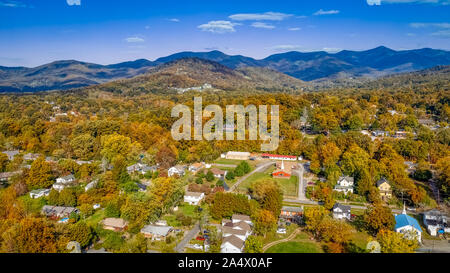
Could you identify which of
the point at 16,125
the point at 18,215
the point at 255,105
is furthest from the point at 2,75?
the point at 18,215

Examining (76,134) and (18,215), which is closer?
(18,215)

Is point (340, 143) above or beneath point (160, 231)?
above

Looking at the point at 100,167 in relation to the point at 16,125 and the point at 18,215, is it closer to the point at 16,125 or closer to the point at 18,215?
the point at 18,215

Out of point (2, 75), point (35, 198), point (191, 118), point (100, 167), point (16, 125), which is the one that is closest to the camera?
point (35, 198)

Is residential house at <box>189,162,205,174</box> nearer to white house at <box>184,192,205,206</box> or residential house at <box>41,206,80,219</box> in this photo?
white house at <box>184,192,205,206</box>

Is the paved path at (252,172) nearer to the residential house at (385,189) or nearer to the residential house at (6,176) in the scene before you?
the residential house at (385,189)
